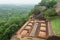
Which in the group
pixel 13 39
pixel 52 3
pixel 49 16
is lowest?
pixel 13 39

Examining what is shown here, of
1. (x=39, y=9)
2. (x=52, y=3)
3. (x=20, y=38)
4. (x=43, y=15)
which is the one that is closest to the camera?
(x=20, y=38)

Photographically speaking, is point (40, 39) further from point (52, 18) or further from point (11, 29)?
→ point (52, 18)

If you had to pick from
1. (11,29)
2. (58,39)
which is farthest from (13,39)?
(58,39)

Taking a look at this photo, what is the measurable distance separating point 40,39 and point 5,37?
3098 mm

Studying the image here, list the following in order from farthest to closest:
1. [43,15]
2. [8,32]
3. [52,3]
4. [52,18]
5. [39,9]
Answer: [52,3] → [39,9] → [43,15] → [52,18] → [8,32]

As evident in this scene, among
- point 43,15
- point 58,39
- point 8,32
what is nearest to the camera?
point 58,39

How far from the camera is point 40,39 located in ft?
40.6

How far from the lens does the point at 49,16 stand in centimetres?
2098

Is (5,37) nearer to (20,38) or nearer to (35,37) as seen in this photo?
(20,38)

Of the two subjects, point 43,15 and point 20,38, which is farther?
point 43,15

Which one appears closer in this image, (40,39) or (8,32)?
(40,39)

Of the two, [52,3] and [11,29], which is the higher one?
[52,3]

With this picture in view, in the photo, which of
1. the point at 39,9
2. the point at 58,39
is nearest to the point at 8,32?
the point at 58,39

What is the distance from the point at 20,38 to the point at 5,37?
1414mm
